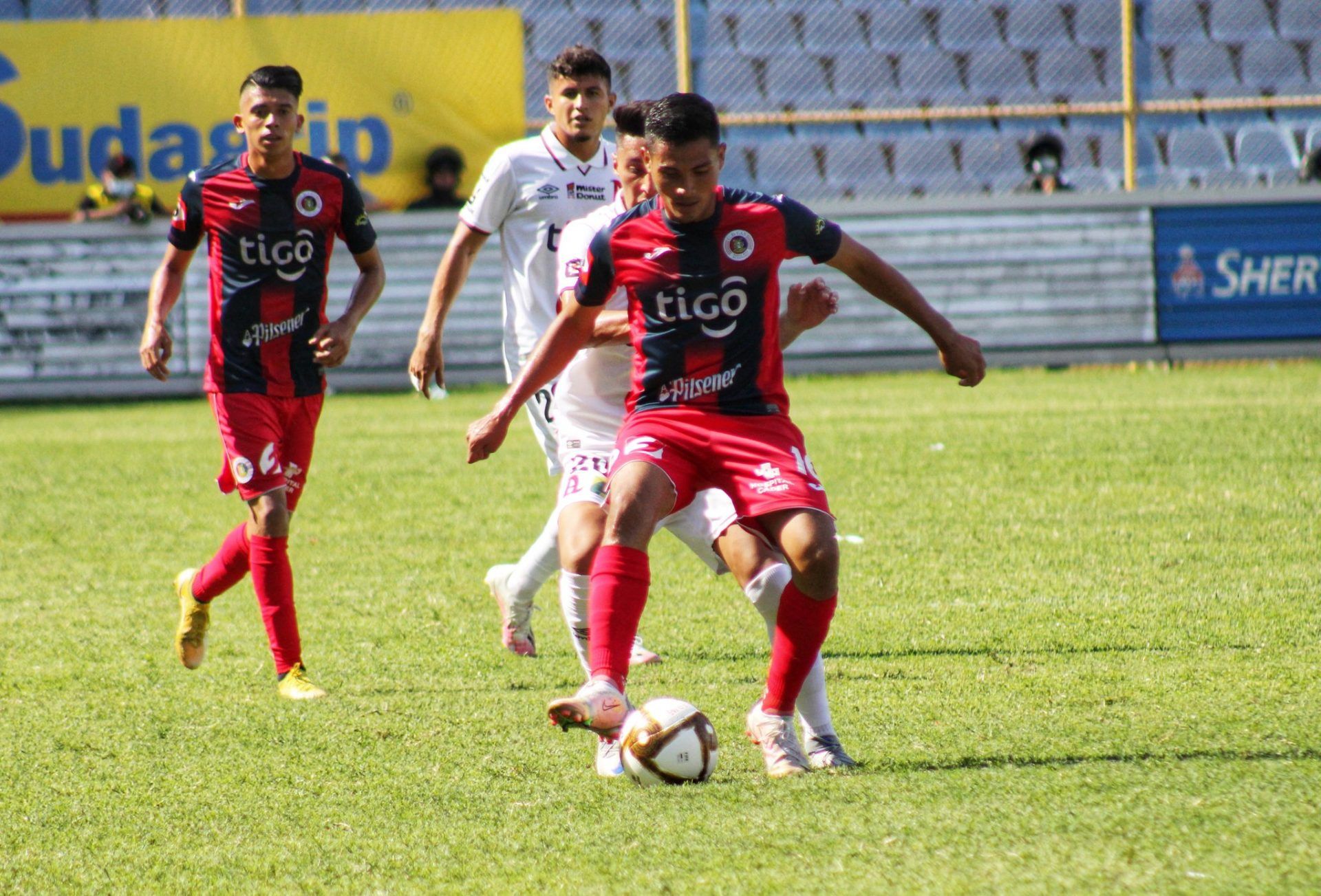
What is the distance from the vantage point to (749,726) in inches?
160

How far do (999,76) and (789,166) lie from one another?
3.03m

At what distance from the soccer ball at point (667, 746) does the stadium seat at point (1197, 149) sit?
1461 centimetres

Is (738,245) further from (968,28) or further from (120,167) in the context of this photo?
(968,28)

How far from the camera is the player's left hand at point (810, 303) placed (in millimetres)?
4242

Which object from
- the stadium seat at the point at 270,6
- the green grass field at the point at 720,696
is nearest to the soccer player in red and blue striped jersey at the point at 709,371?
the green grass field at the point at 720,696

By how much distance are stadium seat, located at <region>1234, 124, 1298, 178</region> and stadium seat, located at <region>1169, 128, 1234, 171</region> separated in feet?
0.51

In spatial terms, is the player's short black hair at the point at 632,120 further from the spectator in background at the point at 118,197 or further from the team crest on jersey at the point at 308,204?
the spectator in background at the point at 118,197

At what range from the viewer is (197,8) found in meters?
16.1

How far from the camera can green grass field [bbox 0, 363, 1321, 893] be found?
130 inches

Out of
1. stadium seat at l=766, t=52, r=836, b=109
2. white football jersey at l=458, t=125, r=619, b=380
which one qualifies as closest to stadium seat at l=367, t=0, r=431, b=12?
stadium seat at l=766, t=52, r=836, b=109

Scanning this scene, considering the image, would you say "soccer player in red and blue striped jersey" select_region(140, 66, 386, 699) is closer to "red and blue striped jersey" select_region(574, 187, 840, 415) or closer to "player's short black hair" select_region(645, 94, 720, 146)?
"red and blue striped jersey" select_region(574, 187, 840, 415)

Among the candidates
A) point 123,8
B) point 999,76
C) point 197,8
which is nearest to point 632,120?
point 197,8

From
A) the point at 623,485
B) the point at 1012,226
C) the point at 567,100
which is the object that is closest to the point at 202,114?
the point at 1012,226

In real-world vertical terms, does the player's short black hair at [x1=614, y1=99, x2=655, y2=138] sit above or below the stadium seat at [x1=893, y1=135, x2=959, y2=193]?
above
